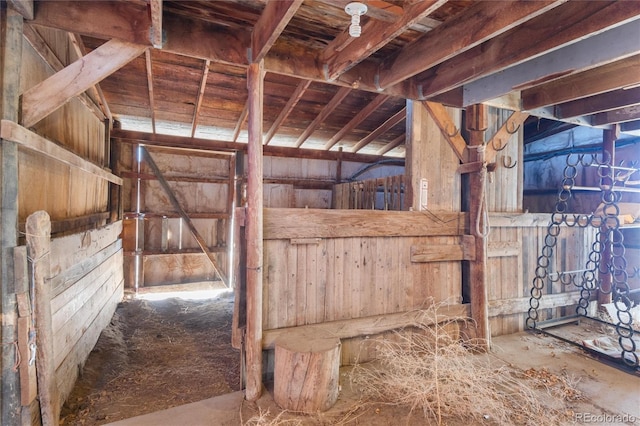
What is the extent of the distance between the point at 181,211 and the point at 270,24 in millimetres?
4443

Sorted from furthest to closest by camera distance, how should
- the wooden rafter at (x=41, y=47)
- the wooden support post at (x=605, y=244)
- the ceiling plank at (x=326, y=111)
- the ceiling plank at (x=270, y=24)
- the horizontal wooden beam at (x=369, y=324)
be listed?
the ceiling plank at (x=326, y=111) < the wooden support post at (x=605, y=244) < the horizontal wooden beam at (x=369, y=324) < the wooden rafter at (x=41, y=47) < the ceiling plank at (x=270, y=24)

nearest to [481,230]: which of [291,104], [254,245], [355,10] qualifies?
[254,245]

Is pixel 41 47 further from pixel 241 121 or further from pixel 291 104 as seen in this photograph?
pixel 241 121

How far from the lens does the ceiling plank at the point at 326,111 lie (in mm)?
3843

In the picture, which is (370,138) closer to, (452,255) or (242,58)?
(452,255)

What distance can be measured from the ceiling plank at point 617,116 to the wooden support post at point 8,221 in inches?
192

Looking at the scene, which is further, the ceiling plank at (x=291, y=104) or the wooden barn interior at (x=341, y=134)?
the ceiling plank at (x=291, y=104)

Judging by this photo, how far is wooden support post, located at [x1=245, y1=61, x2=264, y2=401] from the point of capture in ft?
7.12

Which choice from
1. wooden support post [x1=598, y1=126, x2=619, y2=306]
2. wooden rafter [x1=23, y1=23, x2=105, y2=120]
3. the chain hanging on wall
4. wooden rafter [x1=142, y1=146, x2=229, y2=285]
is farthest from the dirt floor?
wooden support post [x1=598, y1=126, x2=619, y2=306]

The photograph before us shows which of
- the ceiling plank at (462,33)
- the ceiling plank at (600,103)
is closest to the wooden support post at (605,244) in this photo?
the ceiling plank at (600,103)

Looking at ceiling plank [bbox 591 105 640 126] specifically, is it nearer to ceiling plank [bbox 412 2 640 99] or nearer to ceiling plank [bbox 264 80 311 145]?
ceiling plank [bbox 412 2 640 99]

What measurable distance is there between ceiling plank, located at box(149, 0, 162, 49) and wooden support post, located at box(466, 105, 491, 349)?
104 inches

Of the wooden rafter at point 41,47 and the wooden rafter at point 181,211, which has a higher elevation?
the wooden rafter at point 41,47

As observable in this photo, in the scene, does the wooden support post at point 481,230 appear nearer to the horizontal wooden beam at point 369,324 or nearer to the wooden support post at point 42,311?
the horizontal wooden beam at point 369,324
